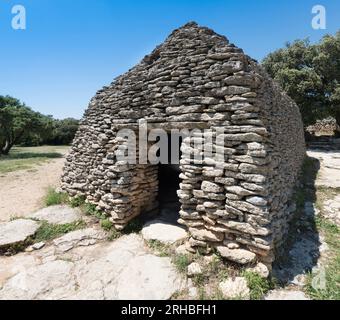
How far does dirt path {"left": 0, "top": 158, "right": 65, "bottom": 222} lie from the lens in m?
6.52

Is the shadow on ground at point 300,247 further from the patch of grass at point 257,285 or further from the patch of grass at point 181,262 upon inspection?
the patch of grass at point 181,262

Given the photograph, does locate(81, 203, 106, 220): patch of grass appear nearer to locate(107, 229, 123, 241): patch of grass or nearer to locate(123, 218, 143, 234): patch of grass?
locate(107, 229, 123, 241): patch of grass

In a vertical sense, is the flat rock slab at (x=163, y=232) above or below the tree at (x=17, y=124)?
below

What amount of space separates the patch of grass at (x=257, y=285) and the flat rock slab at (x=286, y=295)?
72 mm

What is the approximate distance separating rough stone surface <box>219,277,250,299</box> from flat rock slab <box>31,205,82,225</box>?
387 centimetres

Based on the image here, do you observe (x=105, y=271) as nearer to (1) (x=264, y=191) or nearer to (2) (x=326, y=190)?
(1) (x=264, y=191)

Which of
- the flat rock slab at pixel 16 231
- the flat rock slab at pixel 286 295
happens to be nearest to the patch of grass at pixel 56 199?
the flat rock slab at pixel 16 231

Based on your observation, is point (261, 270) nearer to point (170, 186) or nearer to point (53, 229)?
point (53, 229)

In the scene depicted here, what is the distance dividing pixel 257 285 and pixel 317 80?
1849 cm

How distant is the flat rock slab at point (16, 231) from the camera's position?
4.64 metres

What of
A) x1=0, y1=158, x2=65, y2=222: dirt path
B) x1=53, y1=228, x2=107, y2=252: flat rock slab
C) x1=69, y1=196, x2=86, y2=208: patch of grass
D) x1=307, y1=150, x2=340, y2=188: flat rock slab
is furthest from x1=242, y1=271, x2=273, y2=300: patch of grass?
x1=307, y1=150, x2=340, y2=188: flat rock slab

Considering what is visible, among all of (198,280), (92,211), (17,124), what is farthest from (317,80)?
(17,124)

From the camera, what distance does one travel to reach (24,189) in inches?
333
